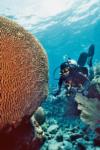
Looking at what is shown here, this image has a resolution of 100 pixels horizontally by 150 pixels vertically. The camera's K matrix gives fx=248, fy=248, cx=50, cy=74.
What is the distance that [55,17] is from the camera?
2952 cm

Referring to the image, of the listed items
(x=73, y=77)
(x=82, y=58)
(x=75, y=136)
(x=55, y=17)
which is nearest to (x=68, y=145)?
(x=75, y=136)

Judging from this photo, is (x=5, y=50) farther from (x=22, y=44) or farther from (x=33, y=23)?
(x=33, y=23)

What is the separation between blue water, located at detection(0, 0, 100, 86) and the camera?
24422mm

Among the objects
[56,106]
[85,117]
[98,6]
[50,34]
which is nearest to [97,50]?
[50,34]

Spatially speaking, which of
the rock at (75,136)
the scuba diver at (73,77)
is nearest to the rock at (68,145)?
the rock at (75,136)

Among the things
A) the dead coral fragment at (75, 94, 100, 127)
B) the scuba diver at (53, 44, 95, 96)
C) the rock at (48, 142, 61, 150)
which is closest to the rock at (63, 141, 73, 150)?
the rock at (48, 142, 61, 150)

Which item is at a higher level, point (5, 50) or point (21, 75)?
point (5, 50)

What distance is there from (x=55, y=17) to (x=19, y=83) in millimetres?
27399

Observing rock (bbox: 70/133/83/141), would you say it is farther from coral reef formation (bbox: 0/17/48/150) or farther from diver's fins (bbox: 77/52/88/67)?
diver's fins (bbox: 77/52/88/67)

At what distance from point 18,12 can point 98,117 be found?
71.6ft

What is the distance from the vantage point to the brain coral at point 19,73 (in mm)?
2889

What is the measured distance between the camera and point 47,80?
12.2 ft

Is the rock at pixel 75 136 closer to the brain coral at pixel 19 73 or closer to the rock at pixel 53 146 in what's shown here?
the rock at pixel 53 146

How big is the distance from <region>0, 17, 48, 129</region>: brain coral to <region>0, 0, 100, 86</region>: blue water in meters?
16.0
